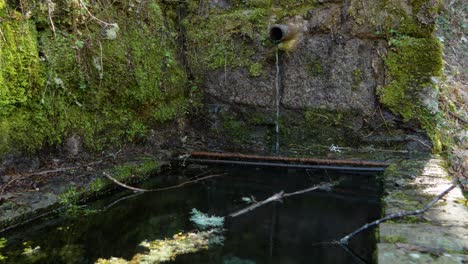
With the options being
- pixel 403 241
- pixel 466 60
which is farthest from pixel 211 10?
pixel 466 60

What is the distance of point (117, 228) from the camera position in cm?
335

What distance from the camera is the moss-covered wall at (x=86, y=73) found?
367cm

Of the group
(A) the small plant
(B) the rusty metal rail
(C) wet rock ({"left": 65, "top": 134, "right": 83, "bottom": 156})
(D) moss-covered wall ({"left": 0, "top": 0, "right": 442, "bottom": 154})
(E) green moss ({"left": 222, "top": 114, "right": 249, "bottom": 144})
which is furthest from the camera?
(E) green moss ({"left": 222, "top": 114, "right": 249, "bottom": 144})

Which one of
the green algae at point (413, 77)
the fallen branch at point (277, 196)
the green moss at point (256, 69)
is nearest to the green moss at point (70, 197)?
the fallen branch at point (277, 196)

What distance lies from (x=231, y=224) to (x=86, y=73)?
215cm

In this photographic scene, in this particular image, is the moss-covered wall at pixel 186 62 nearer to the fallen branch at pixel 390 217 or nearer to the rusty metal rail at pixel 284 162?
the rusty metal rail at pixel 284 162

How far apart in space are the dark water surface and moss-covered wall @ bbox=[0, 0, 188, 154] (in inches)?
33.4

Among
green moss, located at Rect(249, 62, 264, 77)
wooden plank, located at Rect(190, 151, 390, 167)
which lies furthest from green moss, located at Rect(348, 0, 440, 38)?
wooden plank, located at Rect(190, 151, 390, 167)

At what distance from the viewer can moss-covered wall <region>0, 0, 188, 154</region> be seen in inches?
144

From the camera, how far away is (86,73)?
14.0ft

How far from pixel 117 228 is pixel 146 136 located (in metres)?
1.89

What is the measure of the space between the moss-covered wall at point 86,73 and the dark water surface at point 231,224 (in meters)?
0.85

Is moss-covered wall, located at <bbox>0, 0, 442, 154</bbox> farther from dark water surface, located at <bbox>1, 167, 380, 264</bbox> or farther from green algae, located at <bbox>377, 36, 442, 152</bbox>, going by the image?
dark water surface, located at <bbox>1, 167, 380, 264</bbox>

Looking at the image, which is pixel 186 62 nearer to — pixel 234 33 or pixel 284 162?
pixel 234 33
